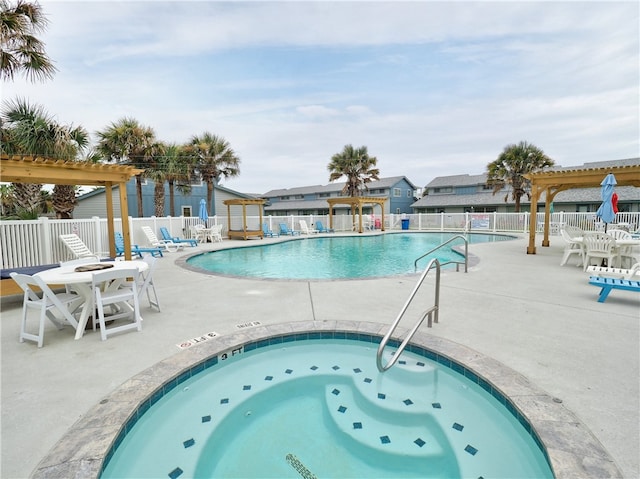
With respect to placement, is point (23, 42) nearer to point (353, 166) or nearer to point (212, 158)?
point (212, 158)

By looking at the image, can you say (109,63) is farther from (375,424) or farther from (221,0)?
(375,424)

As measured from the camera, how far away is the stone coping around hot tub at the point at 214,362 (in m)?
1.69

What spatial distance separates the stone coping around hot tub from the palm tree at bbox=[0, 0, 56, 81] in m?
9.08

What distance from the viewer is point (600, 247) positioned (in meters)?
6.79

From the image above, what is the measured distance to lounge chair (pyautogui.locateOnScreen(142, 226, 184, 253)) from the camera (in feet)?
40.2

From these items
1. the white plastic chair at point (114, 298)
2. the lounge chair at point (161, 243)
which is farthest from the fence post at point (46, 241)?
the lounge chair at point (161, 243)

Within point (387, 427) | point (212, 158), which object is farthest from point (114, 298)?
point (212, 158)

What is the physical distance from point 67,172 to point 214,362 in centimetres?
521

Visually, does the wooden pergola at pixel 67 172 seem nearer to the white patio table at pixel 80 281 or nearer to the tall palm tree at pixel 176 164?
the white patio table at pixel 80 281

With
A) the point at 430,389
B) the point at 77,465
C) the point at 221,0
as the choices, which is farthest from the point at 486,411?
the point at 221,0

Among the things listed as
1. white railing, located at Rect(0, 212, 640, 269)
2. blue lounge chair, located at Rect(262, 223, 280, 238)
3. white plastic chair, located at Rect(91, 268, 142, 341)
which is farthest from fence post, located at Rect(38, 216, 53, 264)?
blue lounge chair, located at Rect(262, 223, 280, 238)

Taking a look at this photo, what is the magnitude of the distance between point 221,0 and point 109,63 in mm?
4949

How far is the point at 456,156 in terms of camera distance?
37094 millimetres

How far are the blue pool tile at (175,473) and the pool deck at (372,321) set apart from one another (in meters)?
0.75
